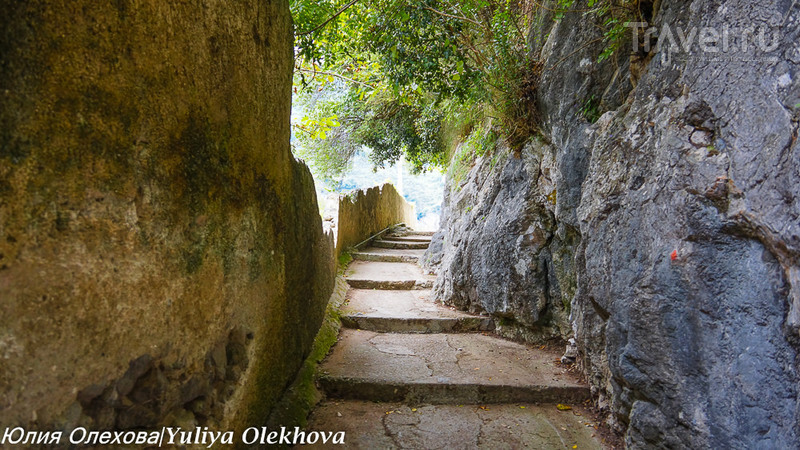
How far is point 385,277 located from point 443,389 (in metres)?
2.86

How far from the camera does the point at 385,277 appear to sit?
5.71 m

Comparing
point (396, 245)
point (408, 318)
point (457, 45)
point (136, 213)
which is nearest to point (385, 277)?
point (408, 318)

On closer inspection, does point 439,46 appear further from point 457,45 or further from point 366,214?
point 366,214

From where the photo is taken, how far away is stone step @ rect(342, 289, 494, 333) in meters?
4.06

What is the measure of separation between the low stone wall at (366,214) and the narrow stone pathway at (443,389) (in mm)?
2169

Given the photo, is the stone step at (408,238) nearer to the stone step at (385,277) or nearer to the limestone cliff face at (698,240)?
the stone step at (385,277)

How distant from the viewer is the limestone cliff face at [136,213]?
1.07 m

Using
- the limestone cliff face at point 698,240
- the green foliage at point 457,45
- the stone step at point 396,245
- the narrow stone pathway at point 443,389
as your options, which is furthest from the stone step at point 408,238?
the limestone cliff face at point 698,240

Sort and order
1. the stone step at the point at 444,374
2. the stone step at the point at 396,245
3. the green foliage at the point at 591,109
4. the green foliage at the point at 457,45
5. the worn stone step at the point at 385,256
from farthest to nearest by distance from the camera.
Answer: the stone step at the point at 396,245, the worn stone step at the point at 385,256, the green foliage at the point at 457,45, the green foliage at the point at 591,109, the stone step at the point at 444,374

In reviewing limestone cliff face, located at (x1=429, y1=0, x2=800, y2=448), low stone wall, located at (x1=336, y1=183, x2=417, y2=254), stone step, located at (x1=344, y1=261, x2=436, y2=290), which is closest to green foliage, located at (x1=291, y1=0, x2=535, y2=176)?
limestone cliff face, located at (x1=429, y1=0, x2=800, y2=448)

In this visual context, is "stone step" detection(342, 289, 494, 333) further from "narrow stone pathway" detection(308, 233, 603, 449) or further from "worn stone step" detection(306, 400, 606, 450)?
"worn stone step" detection(306, 400, 606, 450)

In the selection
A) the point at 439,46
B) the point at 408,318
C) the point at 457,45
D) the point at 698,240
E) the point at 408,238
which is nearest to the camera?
the point at 698,240

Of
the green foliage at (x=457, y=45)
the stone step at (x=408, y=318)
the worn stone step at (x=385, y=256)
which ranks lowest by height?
the stone step at (x=408, y=318)

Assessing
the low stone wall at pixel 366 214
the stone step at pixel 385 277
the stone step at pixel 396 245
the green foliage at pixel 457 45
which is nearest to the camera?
the green foliage at pixel 457 45
